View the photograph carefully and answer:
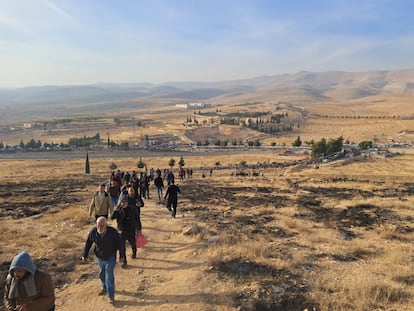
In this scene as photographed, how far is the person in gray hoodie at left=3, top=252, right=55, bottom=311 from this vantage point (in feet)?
15.5

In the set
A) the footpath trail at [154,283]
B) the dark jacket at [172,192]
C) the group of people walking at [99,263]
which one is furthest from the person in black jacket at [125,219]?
the dark jacket at [172,192]

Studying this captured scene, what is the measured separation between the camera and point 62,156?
86812 millimetres

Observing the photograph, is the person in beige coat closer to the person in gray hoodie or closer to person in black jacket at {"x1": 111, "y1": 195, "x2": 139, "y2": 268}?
person in black jacket at {"x1": 111, "y1": 195, "x2": 139, "y2": 268}

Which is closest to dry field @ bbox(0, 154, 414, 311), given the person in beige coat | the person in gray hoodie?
the person in beige coat

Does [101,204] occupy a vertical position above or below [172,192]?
above

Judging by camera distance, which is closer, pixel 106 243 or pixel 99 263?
pixel 106 243

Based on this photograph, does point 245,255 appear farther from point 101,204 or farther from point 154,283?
point 101,204

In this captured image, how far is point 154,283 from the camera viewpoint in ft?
26.6

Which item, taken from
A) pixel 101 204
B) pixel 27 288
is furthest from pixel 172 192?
pixel 27 288

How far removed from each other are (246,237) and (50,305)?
7.33 metres

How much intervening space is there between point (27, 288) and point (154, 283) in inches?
146

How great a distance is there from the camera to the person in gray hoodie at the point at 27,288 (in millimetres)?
4711

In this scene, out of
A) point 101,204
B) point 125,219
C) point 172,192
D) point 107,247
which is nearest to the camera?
point 107,247

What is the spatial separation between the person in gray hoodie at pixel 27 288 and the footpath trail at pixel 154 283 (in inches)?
94.9
